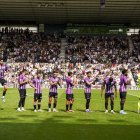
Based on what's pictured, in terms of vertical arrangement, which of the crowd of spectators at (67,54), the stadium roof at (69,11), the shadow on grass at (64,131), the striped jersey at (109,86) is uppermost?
the stadium roof at (69,11)

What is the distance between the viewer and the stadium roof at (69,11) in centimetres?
4753

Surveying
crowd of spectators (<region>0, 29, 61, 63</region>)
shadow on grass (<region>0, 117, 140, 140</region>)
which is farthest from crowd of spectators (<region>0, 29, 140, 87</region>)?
shadow on grass (<region>0, 117, 140, 140</region>)

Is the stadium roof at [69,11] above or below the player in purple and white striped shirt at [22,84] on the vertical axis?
above

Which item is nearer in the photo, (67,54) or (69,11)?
(69,11)

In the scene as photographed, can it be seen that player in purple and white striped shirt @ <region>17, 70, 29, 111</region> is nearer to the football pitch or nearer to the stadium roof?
the football pitch

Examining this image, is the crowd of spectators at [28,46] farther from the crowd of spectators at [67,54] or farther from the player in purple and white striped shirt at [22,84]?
the player in purple and white striped shirt at [22,84]

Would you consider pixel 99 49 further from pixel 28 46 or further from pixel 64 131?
pixel 64 131

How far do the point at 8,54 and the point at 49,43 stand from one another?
20.3ft

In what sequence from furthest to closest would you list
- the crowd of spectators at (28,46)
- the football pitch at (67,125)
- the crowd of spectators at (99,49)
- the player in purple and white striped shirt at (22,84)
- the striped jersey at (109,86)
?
the crowd of spectators at (28,46)
the crowd of spectators at (99,49)
the player in purple and white striped shirt at (22,84)
the striped jersey at (109,86)
the football pitch at (67,125)

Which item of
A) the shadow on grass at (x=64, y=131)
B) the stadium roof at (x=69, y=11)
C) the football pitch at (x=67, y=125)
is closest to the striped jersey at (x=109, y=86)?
the football pitch at (x=67, y=125)

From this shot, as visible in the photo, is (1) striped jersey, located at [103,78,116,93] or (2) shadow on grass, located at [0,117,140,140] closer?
(2) shadow on grass, located at [0,117,140,140]

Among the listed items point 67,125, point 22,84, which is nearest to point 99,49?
point 22,84

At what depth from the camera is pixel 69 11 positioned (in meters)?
52.2

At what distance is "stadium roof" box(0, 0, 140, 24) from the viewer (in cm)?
4753
